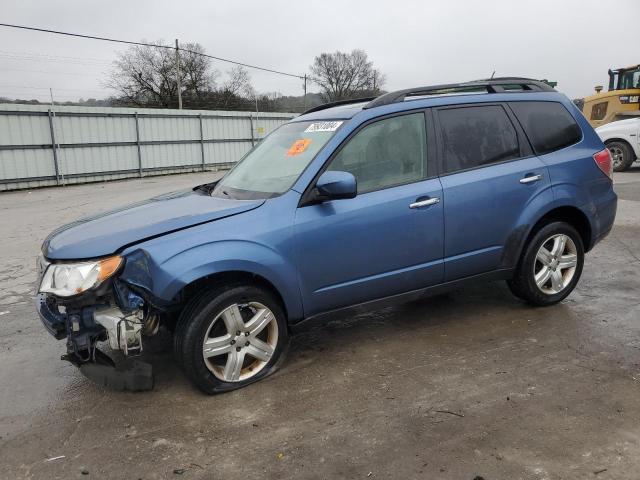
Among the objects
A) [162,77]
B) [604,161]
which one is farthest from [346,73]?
[604,161]

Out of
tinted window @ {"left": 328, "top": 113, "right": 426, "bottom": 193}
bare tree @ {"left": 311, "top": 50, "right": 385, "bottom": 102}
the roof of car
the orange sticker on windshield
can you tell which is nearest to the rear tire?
the roof of car

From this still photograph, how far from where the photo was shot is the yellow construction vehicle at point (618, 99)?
62.2ft

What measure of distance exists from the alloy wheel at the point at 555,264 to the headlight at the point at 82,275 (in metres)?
3.25

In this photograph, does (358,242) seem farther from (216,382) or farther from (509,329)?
(509,329)

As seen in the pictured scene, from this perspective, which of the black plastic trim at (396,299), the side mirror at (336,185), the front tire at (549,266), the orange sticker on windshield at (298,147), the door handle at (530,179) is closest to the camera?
the side mirror at (336,185)

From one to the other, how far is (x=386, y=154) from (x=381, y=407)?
1.73m

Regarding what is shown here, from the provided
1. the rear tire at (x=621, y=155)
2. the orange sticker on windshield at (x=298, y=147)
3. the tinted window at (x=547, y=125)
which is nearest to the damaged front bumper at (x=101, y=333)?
the orange sticker on windshield at (x=298, y=147)

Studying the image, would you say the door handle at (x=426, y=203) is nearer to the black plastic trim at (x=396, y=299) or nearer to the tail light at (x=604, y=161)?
the black plastic trim at (x=396, y=299)

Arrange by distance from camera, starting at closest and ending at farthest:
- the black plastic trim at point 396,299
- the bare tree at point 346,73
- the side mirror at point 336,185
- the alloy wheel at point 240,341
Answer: the alloy wheel at point 240,341
the side mirror at point 336,185
the black plastic trim at point 396,299
the bare tree at point 346,73

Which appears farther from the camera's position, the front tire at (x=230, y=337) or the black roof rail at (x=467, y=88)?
the black roof rail at (x=467, y=88)

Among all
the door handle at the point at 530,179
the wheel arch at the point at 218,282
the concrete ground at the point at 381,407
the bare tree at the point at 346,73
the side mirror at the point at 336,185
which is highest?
the bare tree at the point at 346,73

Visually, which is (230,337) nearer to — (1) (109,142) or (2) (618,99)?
(1) (109,142)

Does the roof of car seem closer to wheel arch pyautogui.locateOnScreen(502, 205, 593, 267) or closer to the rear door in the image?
the rear door

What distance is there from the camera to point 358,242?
3.49 meters
